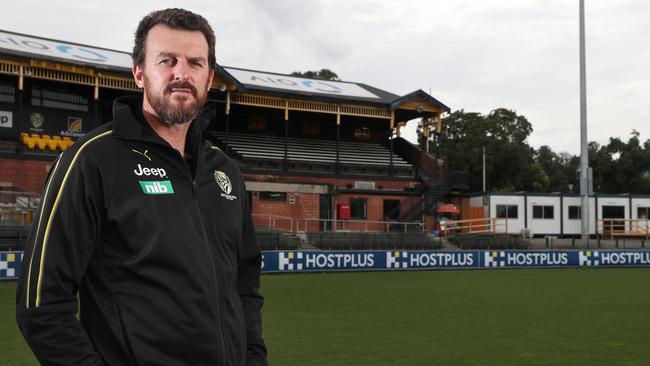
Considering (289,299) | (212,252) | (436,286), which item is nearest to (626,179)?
(436,286)

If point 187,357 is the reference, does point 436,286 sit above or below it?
below

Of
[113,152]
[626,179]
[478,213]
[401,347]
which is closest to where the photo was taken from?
[113,152]

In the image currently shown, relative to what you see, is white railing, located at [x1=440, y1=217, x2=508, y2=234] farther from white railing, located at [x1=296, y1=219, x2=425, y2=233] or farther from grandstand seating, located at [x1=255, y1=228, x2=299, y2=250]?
grandstand seating, located at [x1=255, y1=228, x2=299, y2=250]

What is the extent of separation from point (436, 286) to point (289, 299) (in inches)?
243

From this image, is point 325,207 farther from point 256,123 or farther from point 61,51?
point 61,51

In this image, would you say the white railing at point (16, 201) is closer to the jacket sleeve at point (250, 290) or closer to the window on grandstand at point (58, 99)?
the window on grandstand at point (58, 99)

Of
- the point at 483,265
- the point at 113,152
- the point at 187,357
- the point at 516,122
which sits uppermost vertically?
the point at 516,122

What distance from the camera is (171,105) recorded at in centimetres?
257

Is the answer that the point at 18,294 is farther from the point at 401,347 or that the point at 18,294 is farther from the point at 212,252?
the point at 401,347

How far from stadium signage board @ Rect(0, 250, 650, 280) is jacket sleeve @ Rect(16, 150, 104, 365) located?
22242mm

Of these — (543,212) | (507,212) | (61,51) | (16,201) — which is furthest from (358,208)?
(16,201)

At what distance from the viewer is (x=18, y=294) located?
2.29 metres

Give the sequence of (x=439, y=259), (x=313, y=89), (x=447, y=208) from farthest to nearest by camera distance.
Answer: (x=313, y=89), (x=447, y=208), (x=439, y=259)

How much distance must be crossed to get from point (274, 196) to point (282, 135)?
6.99m
